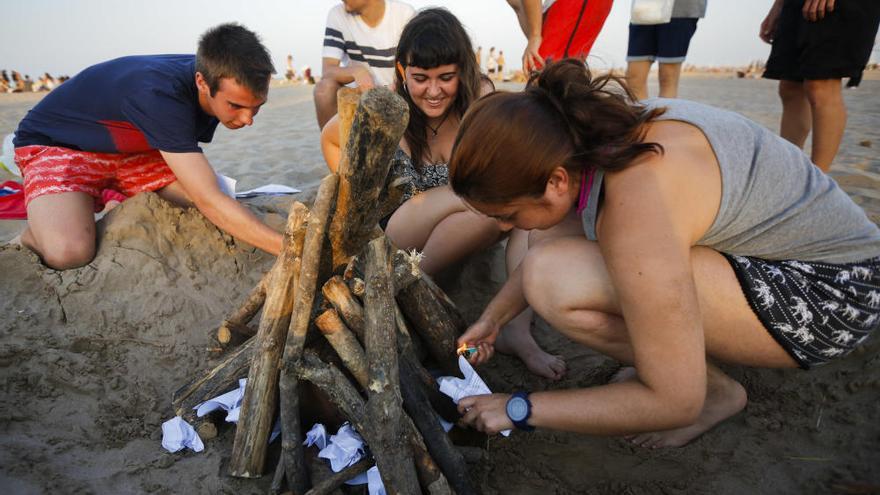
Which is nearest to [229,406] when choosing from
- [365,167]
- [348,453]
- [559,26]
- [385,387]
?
[348,453]

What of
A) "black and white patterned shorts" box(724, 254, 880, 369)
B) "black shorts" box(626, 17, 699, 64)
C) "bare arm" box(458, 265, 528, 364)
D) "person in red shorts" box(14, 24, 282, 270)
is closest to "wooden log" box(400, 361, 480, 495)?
"bare arm" box(458, 265, 528, 364)

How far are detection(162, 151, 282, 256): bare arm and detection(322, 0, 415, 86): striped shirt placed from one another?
188 centimetres

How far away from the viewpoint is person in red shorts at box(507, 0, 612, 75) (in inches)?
152

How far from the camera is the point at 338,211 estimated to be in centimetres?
168

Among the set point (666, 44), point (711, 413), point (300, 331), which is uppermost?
point (666, 44)

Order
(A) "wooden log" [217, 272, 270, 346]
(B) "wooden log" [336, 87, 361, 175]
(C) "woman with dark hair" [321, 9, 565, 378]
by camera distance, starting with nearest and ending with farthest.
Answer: (B) "wooden log" [336, 87, 361, 175]
(A) "wooden log" [217, 272, 270, 346]
(C) "woman with dark hair" [321, 9, 565, 378]

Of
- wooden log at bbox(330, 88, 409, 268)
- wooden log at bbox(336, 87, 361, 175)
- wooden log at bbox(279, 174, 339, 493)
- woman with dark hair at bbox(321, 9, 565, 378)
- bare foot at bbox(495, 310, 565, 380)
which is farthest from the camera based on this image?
woman with dark hair at bbox(321, 9, 565, 378)

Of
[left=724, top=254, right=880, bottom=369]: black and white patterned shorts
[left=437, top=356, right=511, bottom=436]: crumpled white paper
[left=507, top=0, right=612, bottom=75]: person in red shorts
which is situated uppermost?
[left=507, top=0, right=612, bottom=75]: person in red shorts

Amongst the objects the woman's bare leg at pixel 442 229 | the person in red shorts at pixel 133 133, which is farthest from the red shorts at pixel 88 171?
the woman's bare leg at pixel 442 229

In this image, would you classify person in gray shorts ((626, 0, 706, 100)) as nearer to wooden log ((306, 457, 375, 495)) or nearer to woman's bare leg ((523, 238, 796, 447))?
woman's bare leg ((523, 238, 796, 447))

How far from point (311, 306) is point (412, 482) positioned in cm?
66

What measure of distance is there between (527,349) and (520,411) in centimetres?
93

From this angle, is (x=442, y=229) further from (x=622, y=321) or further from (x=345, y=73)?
(x=345, y=73)

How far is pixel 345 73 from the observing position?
4.33 metres
